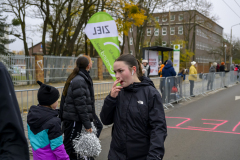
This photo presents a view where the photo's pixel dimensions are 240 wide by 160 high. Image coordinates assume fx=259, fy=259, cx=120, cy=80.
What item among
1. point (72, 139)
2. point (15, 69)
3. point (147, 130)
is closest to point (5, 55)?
point (15, 69)

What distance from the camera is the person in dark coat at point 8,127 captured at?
1198mm

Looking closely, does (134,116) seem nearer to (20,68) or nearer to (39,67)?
(20,68)

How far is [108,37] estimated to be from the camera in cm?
574

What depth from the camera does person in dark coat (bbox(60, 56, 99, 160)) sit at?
3.82m

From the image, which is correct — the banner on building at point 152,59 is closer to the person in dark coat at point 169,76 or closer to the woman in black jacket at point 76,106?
the person in dark coat at point 169,76

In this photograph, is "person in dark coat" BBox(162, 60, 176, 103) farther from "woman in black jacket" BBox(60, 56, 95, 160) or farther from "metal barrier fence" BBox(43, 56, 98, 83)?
"metal barrier fence" BBox(43, 56, 98, 83)

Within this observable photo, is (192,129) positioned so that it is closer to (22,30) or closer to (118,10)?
(118,10)

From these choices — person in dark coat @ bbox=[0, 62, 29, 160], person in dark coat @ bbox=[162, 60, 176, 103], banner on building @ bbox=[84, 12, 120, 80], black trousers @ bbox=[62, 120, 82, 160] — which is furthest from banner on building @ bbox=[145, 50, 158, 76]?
person in dark coat @ bbox=[0, 62, 29, 160]

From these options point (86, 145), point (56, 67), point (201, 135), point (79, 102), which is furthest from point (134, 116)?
point (56, 67)

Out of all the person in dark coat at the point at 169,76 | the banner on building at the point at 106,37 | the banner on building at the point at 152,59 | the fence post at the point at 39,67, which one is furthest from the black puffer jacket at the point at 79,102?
the fence post at the point at 39,67

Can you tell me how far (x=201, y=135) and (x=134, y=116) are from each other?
4.41m

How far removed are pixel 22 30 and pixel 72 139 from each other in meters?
22.5

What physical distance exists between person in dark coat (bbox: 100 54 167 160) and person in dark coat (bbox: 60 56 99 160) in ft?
4.89

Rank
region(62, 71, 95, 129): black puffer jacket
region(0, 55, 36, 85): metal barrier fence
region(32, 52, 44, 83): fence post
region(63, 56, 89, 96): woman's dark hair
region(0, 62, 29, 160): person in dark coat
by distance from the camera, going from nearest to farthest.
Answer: region(0, 62, 29, 160): person in dark coat, region(62, 71, 95, 129): black puffer jacket, region(63, 56, 89, 96): woman's dark hair, region(0, 55, 36, 85): metal barrier fence, region(32, 52, 44, 83): fence post
